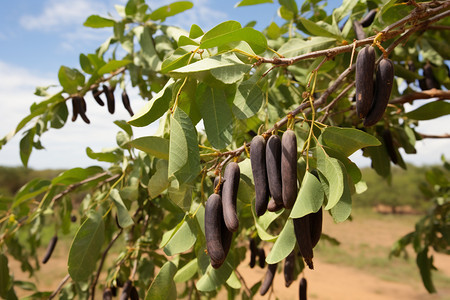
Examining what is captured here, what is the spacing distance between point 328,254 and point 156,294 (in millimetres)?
14754

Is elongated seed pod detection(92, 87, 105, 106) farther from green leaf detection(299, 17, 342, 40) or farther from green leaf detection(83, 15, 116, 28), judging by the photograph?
green leaf detection(299, 17, 342, 40)

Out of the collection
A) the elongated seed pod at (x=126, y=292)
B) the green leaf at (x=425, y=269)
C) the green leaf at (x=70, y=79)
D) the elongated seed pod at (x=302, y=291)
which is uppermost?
the green leaf at (x=70, y=79)

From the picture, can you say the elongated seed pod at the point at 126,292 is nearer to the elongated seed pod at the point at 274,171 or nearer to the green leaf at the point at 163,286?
the green leaf at the point at 163,286

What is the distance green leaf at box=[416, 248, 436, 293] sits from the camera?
93.1 inches

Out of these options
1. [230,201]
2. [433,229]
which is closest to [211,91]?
[230,201]

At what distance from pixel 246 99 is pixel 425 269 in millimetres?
2077

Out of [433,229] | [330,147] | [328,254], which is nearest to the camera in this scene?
[330,147]

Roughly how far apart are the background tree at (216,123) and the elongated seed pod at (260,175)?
0.07m

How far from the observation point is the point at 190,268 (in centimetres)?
137

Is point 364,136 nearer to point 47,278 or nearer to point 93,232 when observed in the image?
point 93,232

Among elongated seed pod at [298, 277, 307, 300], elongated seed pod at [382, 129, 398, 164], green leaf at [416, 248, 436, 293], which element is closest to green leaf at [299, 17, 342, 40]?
elongated seed pod at [382, 129, 398, 164]

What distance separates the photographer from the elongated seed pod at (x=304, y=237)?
2.66 feet

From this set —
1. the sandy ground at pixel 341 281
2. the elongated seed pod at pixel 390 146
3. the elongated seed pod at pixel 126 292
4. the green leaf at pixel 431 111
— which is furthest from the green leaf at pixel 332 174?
the sandy ground at pixel 341 281

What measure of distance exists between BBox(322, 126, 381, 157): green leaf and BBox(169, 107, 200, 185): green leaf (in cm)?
33
